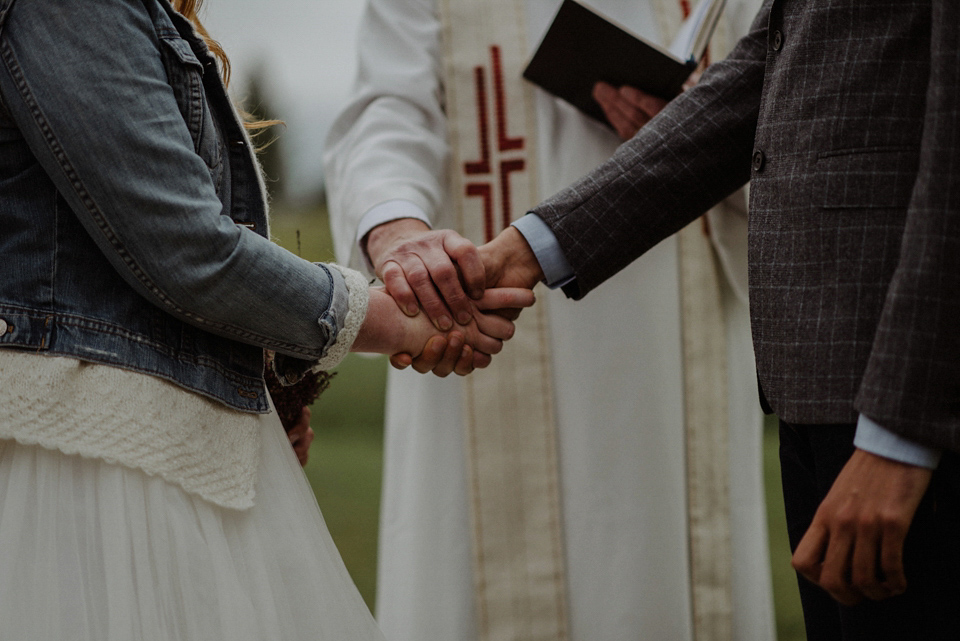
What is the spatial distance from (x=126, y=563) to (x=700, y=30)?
166 cm

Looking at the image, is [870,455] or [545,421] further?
[545,421]

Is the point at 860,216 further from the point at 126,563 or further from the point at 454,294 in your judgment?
the point at 126,563

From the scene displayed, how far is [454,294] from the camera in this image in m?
1.87

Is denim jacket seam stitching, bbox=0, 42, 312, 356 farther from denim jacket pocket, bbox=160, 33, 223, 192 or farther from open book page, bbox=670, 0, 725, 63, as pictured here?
open book page, bbox=670, 0, 725, 63

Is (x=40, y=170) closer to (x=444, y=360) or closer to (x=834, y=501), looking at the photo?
(x=444, y=360)

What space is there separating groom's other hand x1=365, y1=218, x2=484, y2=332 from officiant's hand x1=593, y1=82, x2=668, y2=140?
0.56 metres

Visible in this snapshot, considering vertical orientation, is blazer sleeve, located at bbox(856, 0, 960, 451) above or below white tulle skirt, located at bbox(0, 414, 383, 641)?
A: above

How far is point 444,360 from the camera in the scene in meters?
1.86

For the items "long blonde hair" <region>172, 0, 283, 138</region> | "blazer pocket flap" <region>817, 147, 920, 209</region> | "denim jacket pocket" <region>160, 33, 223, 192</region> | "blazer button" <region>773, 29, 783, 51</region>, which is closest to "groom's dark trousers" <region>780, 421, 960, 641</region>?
"blazer pocket flap" <region>817, 147, 920, 209</region>

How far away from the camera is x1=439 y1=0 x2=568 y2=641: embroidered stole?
7.72 feet

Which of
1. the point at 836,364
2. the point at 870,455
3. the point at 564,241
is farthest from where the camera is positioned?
the point at 564,241

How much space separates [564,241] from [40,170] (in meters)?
0.97

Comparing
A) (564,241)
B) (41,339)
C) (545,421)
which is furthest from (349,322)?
(545,421)

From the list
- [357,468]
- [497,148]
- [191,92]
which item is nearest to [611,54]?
[497,148]
